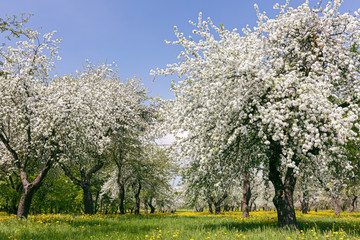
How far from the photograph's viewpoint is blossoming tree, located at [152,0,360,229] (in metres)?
8.10

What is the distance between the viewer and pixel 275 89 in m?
8.72

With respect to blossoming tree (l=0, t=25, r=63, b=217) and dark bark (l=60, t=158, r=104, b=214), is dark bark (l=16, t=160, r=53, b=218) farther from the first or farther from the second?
dark bark (l=60, t=158, r=104, b=214)

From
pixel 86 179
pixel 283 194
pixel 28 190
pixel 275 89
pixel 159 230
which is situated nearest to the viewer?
pixel 275 89

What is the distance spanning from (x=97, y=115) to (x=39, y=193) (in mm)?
19494

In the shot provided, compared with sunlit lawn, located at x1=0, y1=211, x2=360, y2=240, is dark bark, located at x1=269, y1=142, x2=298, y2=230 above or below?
above

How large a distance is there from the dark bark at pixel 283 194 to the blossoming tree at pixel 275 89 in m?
0.04

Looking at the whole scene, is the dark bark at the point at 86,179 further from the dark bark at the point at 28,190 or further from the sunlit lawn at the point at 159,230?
the sunlit lawn at the point at 159,230

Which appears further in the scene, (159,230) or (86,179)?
(86,179)

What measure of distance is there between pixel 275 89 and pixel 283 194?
18.4ft

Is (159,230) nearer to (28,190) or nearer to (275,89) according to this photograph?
(275,89)

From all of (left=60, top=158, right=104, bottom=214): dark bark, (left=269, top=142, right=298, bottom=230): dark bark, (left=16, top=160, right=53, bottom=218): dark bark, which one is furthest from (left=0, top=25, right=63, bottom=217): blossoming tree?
(left=269, top=142, right=298, bottom=230): dark bark

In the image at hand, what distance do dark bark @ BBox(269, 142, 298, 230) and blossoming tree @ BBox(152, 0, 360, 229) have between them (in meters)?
0.04

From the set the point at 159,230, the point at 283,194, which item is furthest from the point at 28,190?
the point at 283,194

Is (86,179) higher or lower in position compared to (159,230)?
higher
